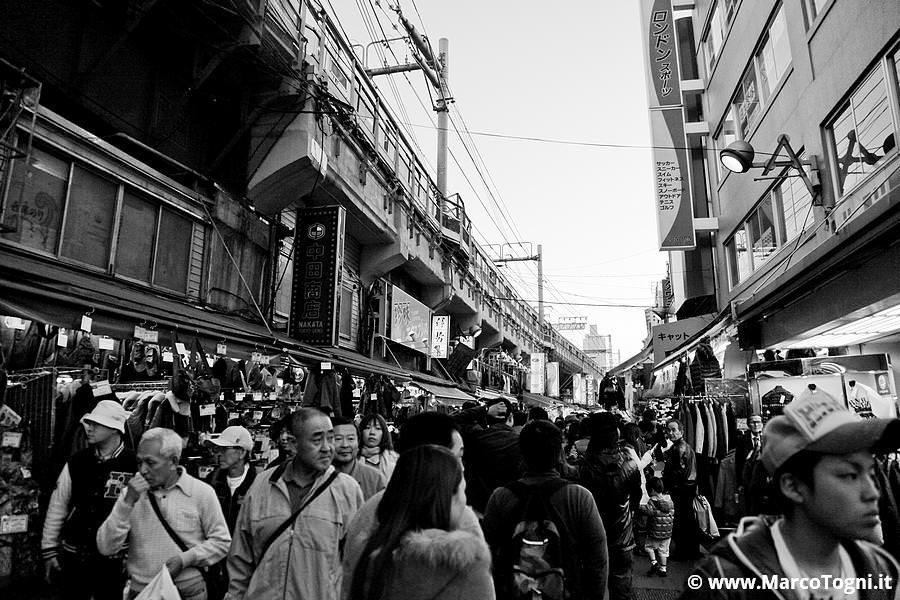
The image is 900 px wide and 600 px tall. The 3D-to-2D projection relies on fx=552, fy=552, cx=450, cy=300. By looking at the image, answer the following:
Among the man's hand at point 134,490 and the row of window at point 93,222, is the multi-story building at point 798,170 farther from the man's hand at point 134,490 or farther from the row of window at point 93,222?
the row of window at point 93,222

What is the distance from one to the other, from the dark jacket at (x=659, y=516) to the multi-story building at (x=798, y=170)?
3.63 meters

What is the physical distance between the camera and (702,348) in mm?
10484

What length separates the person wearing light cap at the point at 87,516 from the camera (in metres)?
3.79

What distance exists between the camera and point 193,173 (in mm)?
9227

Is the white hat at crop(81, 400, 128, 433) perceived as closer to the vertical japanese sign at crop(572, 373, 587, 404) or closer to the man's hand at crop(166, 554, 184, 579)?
the man's hand at crop(166, 554, 184, 579)

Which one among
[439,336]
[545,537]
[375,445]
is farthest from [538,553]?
[439,336]

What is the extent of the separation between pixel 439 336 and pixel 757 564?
18.3 meters

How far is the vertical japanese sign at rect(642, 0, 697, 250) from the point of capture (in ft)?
→ 51.4

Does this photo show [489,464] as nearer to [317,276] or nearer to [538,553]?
[538,553]

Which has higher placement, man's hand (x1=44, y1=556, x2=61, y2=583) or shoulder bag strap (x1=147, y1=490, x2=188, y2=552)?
shoulder bag strap (x1=147, y1=490, x2=188, y2=552)

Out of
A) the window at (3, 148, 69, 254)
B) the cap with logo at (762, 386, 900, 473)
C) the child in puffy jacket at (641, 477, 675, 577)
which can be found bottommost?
the child in puffy jacket at (641, 477, 675, 577)

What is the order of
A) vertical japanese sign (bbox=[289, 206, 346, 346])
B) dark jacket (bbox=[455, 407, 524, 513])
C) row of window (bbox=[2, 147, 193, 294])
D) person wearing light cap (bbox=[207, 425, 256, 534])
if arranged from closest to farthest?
dark jacket (bbox=[455, 407, 524, 513]) < person wearing light cap (bbox=[207, 425, 256, 534]) < row of window (bbox=[2, 147, 193, 294]) < vertical japanese sign (bbox=[289, 206, 346, 346])

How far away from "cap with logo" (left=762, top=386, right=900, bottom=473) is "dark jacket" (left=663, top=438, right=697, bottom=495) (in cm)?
679

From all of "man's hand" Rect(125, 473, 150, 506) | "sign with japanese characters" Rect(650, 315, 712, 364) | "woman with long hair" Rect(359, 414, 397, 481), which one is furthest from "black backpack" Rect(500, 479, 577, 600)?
"sign with japanese characters" Rect(650, 315, 712, 364)
